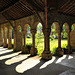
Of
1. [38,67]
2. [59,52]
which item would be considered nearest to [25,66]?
[38,67]

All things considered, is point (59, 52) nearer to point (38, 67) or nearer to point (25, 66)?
point (38, 67)

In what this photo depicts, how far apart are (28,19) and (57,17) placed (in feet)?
9.67

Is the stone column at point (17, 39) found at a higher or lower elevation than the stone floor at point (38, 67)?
higher

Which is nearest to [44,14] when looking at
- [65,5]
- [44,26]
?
[44,26]

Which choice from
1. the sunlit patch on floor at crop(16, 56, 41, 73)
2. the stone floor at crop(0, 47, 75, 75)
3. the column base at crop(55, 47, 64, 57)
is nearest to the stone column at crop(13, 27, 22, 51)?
the stone floor at crop(0, 47, 75, 75)

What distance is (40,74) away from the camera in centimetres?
397

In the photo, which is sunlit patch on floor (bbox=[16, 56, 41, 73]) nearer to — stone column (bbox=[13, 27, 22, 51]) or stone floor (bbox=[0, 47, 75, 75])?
stone floor (bbox=[0, 47, 75, 75])

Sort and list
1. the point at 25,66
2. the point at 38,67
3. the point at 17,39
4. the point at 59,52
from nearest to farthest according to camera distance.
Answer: the point at 38,67, the point at 25,66, the point at 59,52, the point at 17,39

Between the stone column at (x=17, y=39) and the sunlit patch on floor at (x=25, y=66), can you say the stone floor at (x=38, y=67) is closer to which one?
the sunlit patch on floor at (x=25, y=66)

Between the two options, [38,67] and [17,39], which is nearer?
[38,67]

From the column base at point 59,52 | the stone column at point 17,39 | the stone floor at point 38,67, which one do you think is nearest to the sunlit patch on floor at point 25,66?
the stone floor at point 38,67

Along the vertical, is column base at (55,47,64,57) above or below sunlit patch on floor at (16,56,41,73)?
above

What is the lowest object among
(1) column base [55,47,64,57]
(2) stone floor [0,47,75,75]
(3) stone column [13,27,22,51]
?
(2) stone floor [0,47,75,75]

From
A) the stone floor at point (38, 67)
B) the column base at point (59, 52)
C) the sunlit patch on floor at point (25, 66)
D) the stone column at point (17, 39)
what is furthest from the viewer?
the stone column at point (17, 39)
